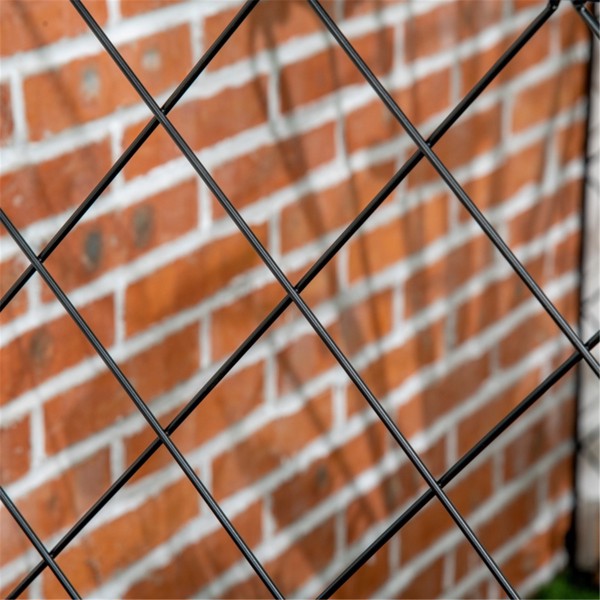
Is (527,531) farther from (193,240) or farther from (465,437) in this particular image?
(193,240)

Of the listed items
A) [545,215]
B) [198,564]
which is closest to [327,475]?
[198,564]

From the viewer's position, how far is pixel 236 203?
1.27m

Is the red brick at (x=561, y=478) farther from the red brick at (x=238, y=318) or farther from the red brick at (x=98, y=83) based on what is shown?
the red brick at (x=98, y=83)

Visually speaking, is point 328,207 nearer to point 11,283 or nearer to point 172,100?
point 11,283

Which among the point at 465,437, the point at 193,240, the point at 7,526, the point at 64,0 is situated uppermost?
the point at 64,0

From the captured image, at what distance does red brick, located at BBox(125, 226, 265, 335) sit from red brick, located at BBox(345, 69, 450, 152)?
0.19 m

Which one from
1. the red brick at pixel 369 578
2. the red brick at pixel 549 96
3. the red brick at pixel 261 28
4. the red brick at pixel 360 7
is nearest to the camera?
the red brick at pixel 261 28

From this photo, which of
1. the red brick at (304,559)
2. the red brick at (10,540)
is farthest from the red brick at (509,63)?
the red brick at (10,540)

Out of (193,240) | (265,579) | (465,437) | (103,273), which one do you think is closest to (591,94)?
(465,437)

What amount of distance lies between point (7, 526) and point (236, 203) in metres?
0.40

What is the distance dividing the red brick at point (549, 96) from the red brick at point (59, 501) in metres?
0.78

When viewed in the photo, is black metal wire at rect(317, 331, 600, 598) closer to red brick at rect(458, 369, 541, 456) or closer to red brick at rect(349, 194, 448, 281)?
red brick at rect(349, 194, 448, 281)

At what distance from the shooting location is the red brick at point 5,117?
39.9 inches

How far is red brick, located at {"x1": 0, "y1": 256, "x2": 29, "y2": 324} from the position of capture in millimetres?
1056
